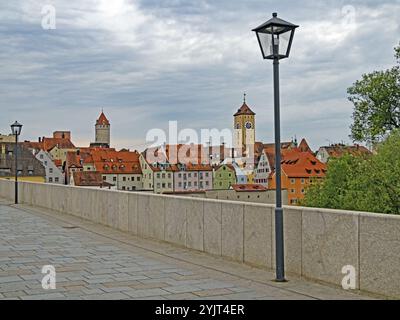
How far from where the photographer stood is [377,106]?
48438 mm

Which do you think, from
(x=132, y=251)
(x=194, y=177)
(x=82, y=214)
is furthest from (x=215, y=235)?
(x=194, y=177)

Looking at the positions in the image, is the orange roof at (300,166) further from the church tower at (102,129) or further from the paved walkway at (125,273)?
the church tower at (102,129)

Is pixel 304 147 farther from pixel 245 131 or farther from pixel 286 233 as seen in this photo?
pixel 286 233

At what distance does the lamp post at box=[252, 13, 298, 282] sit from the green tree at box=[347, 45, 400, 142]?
40.2m

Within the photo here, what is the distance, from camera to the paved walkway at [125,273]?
7.47 m

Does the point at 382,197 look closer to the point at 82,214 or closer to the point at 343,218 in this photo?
the point at 82,214

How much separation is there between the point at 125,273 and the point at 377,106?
42648mm

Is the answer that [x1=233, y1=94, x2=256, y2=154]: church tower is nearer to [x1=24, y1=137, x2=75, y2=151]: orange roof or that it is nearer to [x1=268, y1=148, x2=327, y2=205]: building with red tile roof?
[x1=268, y1=148, x2=327, y2=205]: building with red tile roof

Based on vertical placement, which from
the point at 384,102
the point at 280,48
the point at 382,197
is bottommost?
the point at 382,197

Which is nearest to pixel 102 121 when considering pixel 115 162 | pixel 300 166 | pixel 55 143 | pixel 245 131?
pixel 55 143

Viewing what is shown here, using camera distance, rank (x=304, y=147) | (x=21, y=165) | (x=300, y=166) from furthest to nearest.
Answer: (x=304, y=147), (x=300, y=166), (x=21, y=165)

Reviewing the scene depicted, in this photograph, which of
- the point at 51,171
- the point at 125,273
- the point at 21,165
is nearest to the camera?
the point at 125,273

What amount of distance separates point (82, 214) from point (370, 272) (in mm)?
12249

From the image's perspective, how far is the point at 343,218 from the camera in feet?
25.2
